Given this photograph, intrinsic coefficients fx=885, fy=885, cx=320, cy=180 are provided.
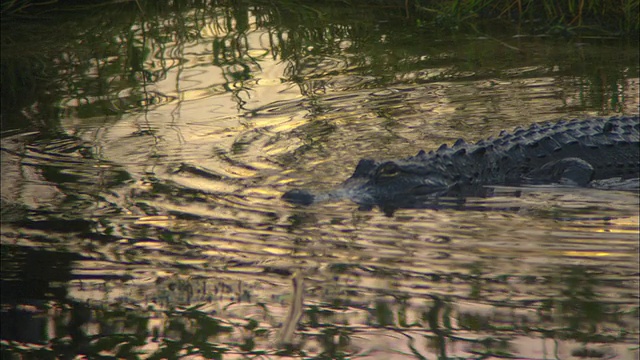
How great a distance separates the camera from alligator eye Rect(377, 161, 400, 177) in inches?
180

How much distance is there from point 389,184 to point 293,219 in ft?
2.40

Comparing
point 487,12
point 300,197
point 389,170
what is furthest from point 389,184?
point 487,12

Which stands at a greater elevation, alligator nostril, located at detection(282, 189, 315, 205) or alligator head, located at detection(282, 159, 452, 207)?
alligator nostril, located at detection(282, 189, 315, 205)

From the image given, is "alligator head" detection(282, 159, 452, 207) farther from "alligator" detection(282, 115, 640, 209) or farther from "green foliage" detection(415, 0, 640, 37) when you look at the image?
"green foliage" detection(415, 0, 640, 37)

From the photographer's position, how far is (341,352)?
2.82m

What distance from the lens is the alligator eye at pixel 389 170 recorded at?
457 centimetres

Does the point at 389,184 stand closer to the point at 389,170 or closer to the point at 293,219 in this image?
the point at 389,170

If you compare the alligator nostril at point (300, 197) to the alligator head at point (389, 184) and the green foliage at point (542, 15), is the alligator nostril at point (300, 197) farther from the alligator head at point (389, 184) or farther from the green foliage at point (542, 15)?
the green foliage at point (542, 15)

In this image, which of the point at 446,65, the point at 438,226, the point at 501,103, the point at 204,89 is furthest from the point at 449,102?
the point at 438,226

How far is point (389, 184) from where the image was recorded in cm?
459

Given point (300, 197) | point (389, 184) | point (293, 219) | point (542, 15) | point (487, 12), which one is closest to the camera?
point (293, 219)

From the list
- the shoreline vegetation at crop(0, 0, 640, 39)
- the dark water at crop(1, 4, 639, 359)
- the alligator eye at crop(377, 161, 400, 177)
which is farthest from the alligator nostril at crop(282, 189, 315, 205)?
the shoreline vegetation at crop(0, 0, 640, 39)

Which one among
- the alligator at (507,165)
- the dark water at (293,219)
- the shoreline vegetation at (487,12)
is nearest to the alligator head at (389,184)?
the alligator at (507,165)

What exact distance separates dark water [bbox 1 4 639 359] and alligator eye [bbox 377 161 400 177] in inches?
11.0
